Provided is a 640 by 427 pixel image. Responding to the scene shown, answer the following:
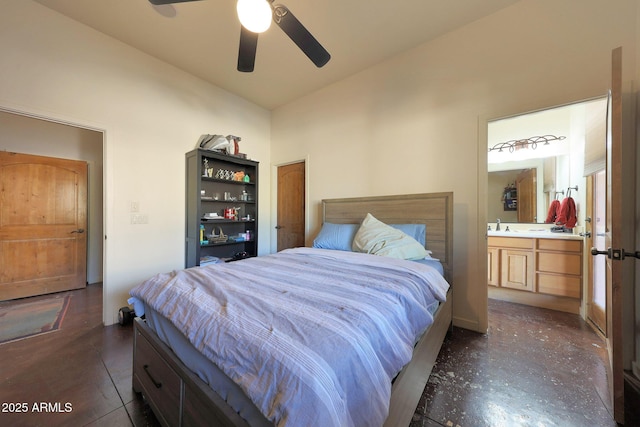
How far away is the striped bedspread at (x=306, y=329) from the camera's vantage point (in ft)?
2.11

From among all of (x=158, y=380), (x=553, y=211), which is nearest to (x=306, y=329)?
(x=158, y=380)

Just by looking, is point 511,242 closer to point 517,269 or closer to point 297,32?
point 517,269

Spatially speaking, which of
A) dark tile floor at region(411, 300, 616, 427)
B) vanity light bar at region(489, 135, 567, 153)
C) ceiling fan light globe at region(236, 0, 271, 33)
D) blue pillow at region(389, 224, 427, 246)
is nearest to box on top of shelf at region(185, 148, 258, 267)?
ceiling fan light globe at region(236, 0, 271, 33)

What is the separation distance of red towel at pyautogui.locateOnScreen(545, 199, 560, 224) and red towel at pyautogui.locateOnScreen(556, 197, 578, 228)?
0.14 m

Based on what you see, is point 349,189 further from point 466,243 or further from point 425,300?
point 425,300

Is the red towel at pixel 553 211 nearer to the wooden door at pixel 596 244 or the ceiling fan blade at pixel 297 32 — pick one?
the wooden door at pixel 596 244

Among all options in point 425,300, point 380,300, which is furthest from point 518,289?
point 380,300

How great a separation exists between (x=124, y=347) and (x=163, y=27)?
2973 millimetres

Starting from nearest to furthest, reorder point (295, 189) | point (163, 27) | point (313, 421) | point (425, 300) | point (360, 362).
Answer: point (313, 421) < point (360, 362) < point (425, 300) < point (163, 27) < point (295, 189)

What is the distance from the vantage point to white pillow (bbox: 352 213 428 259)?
208 centimetres

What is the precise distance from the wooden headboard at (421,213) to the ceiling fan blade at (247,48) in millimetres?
1795

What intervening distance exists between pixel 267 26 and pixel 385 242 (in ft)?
6.24

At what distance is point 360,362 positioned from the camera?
757mm

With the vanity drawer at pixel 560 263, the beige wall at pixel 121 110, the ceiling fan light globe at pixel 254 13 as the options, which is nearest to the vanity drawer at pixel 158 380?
the beige wall at pixel 121 110
